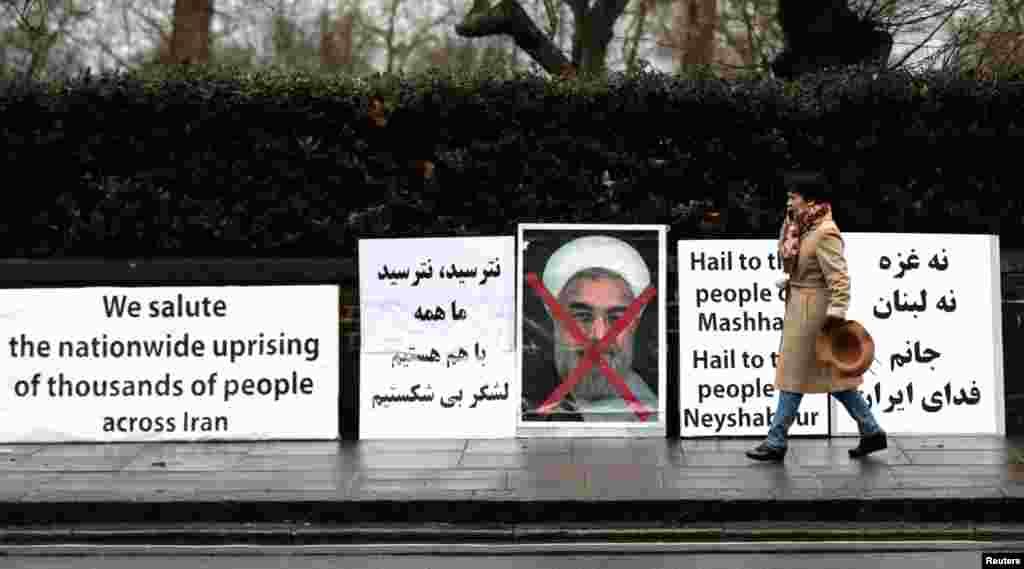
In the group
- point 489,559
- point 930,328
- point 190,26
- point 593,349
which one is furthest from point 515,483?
point 190,26

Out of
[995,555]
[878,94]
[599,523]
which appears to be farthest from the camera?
[878,94]

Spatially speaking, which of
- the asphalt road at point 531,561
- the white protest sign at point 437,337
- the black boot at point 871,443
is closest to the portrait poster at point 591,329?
the white protest sign at point 437,337

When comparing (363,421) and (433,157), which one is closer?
(363,421)

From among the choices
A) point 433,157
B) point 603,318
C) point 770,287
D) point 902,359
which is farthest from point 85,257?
point 902,359

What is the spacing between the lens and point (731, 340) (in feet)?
34.1

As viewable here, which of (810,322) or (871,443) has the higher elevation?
(810,322)

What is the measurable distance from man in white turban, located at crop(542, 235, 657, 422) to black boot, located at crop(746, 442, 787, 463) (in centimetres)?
119

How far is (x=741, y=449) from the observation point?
9867 mm

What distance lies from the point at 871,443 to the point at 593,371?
1951 millimetres

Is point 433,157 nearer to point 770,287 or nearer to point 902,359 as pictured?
point 770,287

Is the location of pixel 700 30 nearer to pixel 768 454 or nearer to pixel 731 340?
pixel 731 340

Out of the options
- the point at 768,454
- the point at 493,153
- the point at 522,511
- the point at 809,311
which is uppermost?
the point at 493,153

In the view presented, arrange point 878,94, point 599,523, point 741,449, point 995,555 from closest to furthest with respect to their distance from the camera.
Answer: point 995,555, point 599,523, point 741,449, point 878,94

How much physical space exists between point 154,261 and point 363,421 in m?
2.28
